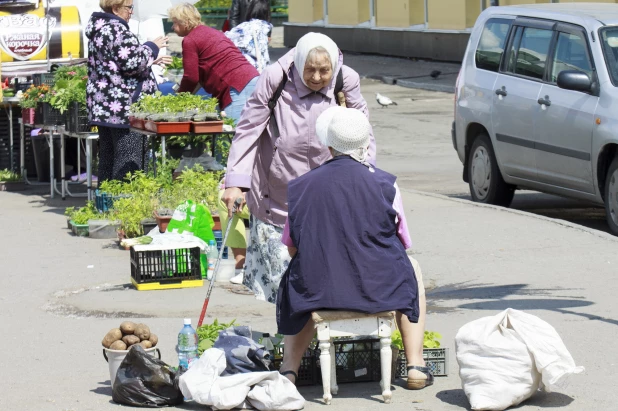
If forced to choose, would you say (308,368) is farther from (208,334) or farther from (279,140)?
(279,140)

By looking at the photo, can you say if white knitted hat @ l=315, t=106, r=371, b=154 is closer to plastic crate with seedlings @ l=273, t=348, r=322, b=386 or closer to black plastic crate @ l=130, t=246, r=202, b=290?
plastic crate with seedlings @ l=273, t=348, r=322, b=386

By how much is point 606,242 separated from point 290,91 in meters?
4.56

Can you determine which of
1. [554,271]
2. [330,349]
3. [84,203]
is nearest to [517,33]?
[554,271]

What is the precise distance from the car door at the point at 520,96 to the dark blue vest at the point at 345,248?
19.4ft

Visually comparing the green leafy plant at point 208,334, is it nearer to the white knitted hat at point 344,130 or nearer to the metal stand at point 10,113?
the white knitted hat at point 344,130

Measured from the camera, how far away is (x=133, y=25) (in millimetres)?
18406

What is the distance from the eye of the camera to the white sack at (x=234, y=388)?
5.89 meters

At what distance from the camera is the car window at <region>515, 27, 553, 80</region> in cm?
1175

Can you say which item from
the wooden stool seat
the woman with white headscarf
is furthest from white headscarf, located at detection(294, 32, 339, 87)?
the wooden stool seat

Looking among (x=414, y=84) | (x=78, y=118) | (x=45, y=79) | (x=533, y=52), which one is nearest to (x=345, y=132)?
(x=533, y=52)

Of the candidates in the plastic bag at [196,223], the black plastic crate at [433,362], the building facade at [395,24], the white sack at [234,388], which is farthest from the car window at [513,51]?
the building facade at [395,24]

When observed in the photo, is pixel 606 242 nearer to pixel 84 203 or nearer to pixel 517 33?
pixel 517 33

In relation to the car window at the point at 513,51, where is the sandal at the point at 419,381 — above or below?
below

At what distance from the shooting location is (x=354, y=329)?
5.97 meters
